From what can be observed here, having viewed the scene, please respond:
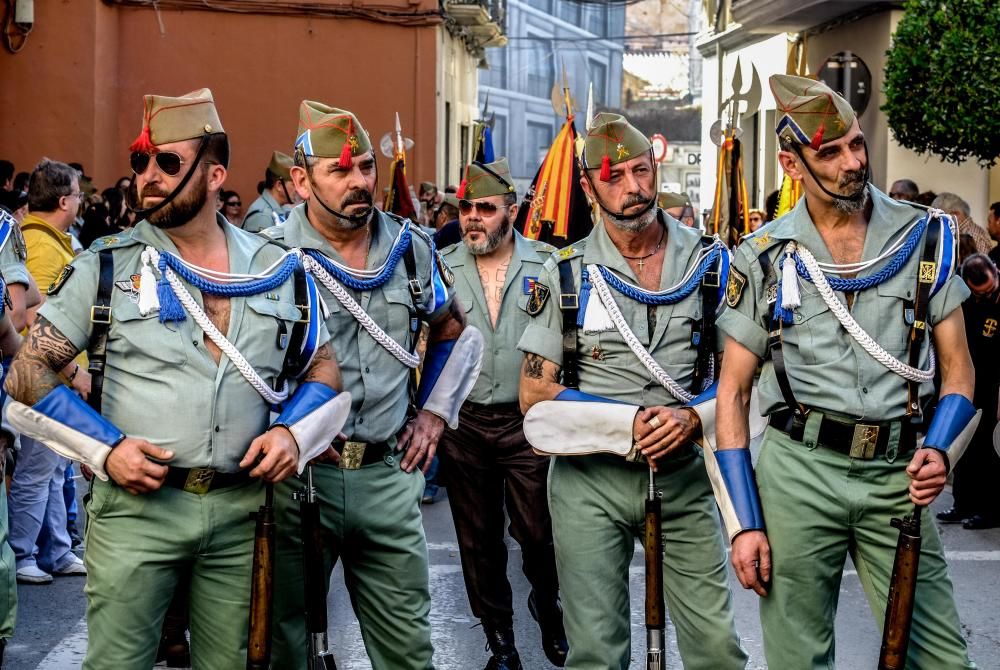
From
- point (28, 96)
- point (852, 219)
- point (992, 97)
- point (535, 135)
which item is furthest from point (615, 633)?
point (535, 135)

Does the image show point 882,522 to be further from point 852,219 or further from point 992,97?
point 992,97

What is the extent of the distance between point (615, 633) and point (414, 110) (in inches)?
754

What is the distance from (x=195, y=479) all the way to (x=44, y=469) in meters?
3.83

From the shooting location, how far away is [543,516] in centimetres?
696

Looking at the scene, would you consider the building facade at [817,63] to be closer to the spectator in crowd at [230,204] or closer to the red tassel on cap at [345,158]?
the spectator in crowd at [230,204]

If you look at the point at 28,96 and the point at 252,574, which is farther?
the point at 28,96

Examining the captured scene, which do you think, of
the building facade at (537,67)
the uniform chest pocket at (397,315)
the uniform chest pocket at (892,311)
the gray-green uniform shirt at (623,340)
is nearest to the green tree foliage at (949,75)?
the gray-green uniform shirt at (623,340)

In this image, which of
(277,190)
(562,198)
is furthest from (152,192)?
(277,190)

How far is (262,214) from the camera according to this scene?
1116 centimetres

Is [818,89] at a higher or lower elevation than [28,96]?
lower

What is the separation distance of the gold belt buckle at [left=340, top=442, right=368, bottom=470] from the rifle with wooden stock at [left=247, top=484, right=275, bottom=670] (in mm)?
786

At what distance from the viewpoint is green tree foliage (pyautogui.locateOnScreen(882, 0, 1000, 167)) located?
49.0ft

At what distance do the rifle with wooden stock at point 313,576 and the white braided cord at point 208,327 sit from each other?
61cm

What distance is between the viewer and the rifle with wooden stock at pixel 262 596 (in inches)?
175
